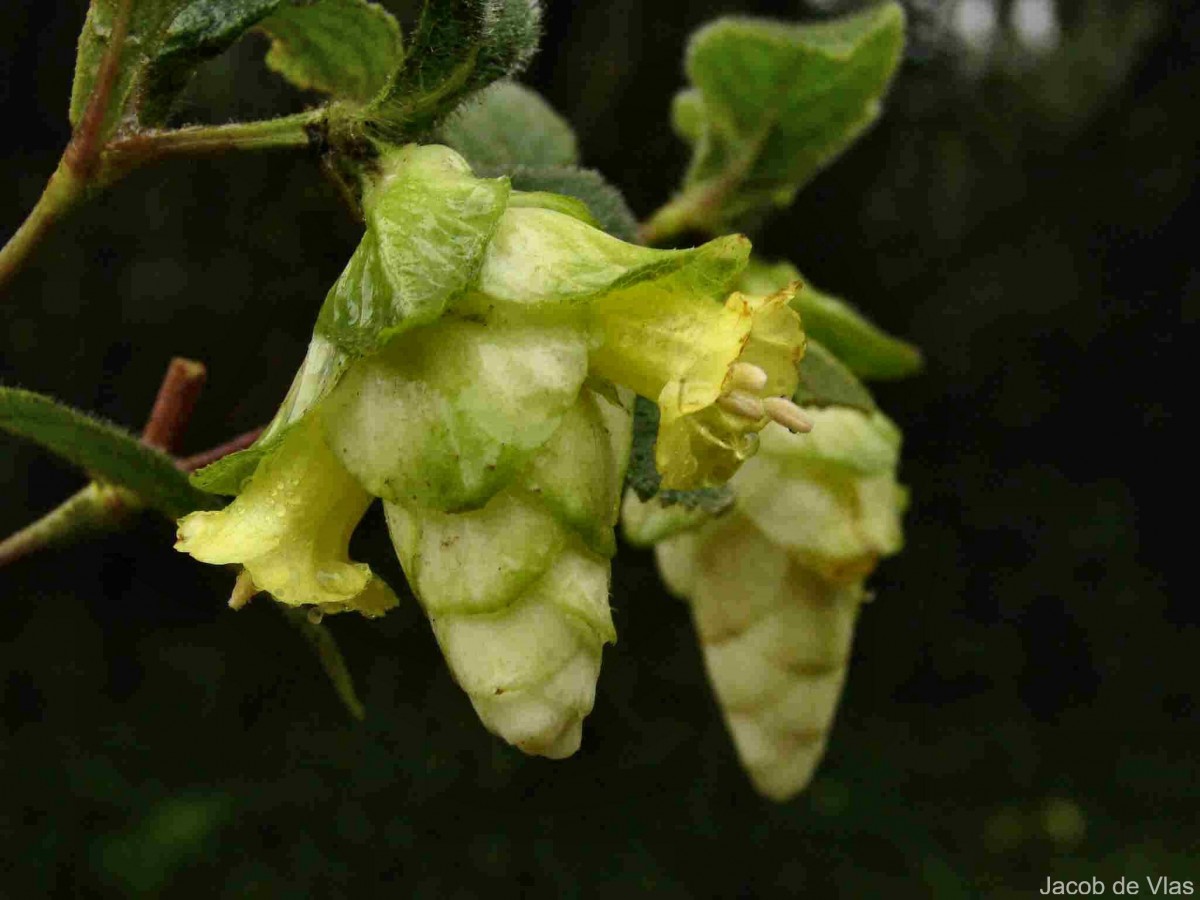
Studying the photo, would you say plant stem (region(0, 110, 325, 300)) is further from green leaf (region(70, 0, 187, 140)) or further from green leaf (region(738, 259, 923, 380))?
green leaf (region(738, 259, 923, 380))

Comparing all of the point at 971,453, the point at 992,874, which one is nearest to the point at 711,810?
the point at 992,874

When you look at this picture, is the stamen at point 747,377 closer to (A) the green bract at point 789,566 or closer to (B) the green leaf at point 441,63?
(B) the green leaf at point 441,63

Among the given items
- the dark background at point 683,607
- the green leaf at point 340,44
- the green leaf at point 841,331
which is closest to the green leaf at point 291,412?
the green leaf at point 340,44

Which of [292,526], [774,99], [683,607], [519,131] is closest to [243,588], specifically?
[292,526]

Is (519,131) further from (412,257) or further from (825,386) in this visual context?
(412,257)

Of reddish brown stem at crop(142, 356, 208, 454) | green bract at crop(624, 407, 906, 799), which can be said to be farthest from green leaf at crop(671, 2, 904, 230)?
reddish brown stem at crop(142, 356, 208, 454)

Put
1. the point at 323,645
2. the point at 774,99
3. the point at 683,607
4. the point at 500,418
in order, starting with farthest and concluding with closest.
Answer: the point at 683,607
the point at 774,99
the point at 323,645
the point at 500,418
